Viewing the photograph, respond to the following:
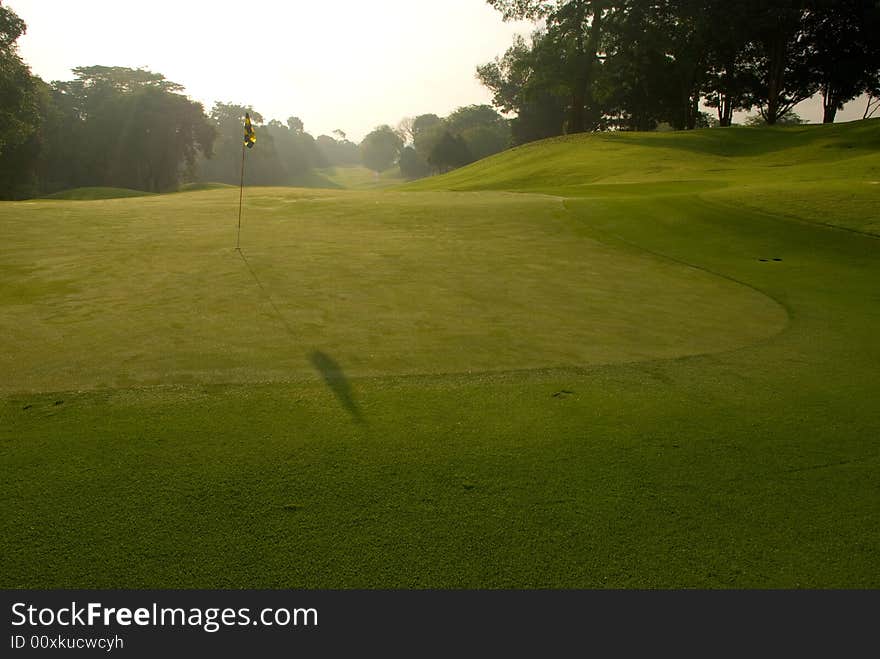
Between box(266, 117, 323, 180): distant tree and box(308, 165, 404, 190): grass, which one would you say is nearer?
box(308, 165, 404, 190): grass

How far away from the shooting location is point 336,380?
228 inches

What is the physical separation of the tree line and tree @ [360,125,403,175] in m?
127

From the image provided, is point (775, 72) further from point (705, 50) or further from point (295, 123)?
point (295, 123)

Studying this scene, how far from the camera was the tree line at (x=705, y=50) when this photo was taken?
51.7 m

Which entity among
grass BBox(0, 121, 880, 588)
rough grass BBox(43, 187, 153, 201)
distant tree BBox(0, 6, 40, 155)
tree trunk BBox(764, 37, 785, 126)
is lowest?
grass BBox(0, 121, 880, 588)

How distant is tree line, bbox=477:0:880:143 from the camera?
170ft

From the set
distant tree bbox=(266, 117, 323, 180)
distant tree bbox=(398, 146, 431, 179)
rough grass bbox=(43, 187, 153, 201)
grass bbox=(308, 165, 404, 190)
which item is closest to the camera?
rough grass bbox=(43, 187, 153, 201)

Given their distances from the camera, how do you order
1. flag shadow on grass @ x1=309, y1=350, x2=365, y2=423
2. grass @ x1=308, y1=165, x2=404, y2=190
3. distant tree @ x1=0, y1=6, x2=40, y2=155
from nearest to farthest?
flag shadow on grass @ x1=309, y1=350, x2=365, y2=423 → distant tree @ x1=0, y1=6, x2=40, y2=155 → grass @ x1=308, y1=165, x2=404, y2=190

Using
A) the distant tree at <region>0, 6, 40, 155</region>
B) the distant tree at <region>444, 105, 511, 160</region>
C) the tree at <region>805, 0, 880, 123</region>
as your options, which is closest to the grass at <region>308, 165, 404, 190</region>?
the distant tree at <region>444, 105, 511, 160</region>

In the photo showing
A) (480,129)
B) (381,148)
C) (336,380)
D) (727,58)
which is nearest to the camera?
(336,380)

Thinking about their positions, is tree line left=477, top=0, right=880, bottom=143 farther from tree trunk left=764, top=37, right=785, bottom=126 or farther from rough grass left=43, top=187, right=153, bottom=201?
rough grass left=43, top=187, right=153, bottom=201

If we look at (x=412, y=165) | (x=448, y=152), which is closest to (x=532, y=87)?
(x=448, y=152)

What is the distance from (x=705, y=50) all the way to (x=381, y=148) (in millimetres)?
141861

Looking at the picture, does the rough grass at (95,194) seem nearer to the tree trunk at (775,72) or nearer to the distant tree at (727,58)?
the distant tree at (727,58)
